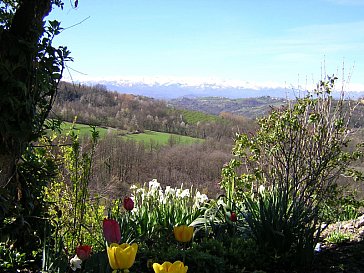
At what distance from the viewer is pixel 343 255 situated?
301 cm

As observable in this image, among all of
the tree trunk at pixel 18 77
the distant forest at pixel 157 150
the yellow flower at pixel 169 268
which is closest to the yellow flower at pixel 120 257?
the yellow flower at pixel 169 268

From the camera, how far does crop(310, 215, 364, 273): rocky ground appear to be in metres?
2.68

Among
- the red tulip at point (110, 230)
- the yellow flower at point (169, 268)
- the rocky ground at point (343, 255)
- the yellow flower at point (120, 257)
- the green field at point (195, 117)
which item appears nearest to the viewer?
the yellow flower at point (169, 268)

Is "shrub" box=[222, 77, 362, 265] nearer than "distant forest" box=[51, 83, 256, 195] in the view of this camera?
Yes

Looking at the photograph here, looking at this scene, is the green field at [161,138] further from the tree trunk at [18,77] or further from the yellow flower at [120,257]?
the yellow flower at [120,257]

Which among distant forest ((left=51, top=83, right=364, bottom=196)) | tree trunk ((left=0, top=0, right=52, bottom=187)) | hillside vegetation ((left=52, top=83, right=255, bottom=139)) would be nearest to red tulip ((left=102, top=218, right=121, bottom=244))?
tree trunk ((left=0, top=0, right=52, bottom=187))

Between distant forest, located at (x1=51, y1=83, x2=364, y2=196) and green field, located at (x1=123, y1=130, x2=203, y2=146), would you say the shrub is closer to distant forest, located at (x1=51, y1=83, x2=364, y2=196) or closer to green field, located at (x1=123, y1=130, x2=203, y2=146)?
distant forest, located at (x1=51, y1=83, x2=364, y2=196)

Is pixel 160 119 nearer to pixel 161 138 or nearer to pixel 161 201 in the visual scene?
pixel 161 138

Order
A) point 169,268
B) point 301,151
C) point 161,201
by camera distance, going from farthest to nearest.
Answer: point 301,151
point 161,201
point 169,268

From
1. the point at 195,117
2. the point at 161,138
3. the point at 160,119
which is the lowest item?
the point at 161,138

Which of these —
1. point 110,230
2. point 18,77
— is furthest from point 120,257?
point 18,77

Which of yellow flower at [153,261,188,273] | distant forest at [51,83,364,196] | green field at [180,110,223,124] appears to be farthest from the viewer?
green field at [180,110,223,124]

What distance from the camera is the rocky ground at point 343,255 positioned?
2684 mm

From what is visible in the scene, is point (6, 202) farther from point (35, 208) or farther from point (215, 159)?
point (215, 159)
